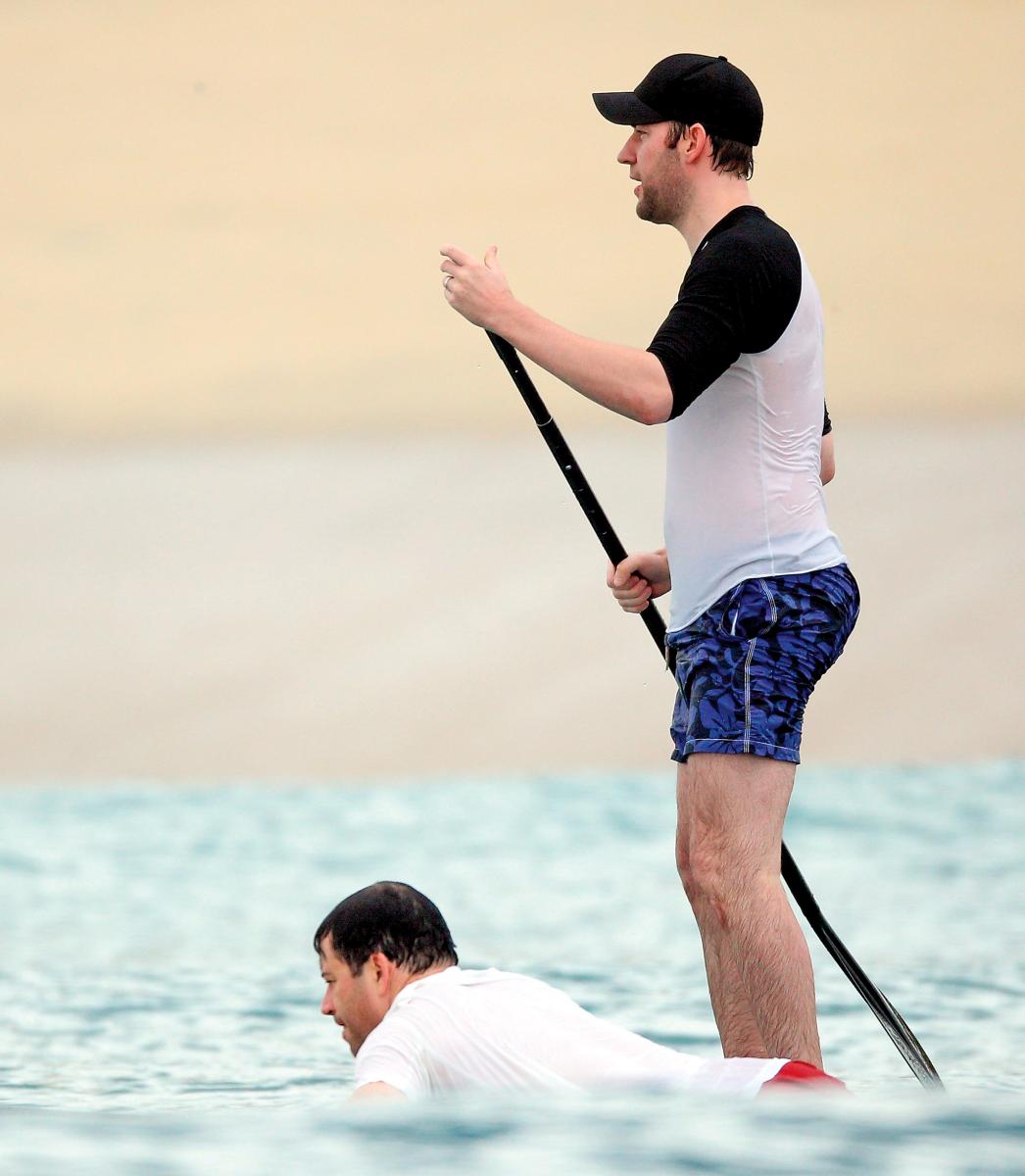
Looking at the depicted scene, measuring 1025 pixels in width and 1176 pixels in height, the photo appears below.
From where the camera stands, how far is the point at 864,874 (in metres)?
15.7

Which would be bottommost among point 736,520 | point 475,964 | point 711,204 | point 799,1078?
point 799,1078

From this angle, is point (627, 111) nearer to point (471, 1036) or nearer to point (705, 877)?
point (705, 877)

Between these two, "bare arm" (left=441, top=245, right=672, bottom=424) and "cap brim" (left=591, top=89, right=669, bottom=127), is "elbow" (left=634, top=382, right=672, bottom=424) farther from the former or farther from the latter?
"cap brim" (left=591, top=89, right=669, bottom=127)

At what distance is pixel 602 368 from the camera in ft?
9.34

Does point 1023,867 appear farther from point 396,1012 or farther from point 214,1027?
point 396,1012

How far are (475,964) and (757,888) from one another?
21.3 ft

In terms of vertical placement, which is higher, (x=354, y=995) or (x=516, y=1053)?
(x=354, y=995)

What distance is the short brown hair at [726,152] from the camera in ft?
10.3

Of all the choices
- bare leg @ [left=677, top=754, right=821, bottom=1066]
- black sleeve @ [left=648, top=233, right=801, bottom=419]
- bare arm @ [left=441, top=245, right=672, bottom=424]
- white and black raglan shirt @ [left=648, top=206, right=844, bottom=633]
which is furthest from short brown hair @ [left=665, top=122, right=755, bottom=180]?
bare leg @ [left=677, top=754, right=821, bottom=1066]

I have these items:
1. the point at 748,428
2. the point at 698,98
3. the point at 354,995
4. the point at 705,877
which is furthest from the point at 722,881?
the point at 698,98

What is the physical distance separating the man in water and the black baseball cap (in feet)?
4.36

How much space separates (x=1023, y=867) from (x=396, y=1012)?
1349 cm

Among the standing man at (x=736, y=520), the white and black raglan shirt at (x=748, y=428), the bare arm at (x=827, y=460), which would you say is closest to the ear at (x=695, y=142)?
the standing man at (x=736, y=520)

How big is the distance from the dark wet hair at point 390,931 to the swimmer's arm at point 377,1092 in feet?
1.16
